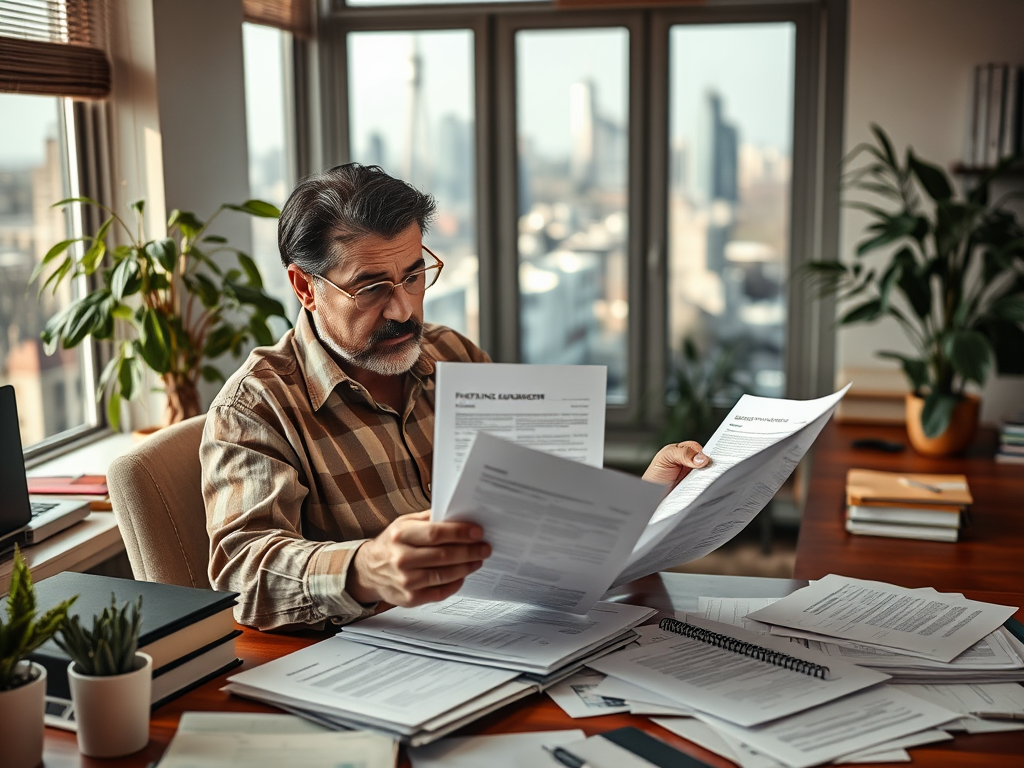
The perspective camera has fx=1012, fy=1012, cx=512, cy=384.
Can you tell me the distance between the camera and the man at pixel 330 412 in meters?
1.38

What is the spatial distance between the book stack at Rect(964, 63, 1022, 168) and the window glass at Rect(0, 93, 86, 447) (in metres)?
2.73

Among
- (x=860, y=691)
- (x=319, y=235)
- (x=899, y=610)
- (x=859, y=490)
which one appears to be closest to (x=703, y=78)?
(x=859, y=490)

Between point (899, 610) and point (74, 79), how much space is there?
231 centimetres

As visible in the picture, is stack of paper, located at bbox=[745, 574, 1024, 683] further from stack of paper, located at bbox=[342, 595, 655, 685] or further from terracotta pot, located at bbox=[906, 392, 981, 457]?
terracotta pot, located at bbox=[906, 392, 981, 457]

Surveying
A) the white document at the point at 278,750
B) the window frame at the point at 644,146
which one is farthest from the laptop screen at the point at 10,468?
the window frame at the point at 644,146

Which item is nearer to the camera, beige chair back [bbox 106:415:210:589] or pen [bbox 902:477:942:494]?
beige chair back [bbox 106:415:210:589]

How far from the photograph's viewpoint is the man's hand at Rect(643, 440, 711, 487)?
151cm

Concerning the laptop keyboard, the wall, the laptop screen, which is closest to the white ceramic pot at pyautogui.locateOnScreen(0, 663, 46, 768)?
the laptop screen

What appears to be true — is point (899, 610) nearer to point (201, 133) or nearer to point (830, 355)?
point (201, 133)

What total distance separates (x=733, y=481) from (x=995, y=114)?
8.41 feet

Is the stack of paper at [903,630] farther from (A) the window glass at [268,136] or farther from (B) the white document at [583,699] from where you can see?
(A) the window glass at [268,136]

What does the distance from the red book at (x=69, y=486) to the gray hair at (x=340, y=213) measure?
90 centimetres

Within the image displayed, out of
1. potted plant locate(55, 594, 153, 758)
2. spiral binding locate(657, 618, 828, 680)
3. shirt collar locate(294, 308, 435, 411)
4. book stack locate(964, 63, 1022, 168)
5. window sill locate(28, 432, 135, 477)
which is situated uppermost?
book stack locate(964, 63, 1022, 168)

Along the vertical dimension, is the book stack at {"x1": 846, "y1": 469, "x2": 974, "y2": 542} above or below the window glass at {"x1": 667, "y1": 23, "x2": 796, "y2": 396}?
below
